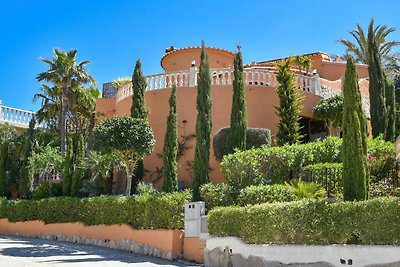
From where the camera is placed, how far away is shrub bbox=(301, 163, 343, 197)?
13.2 metres

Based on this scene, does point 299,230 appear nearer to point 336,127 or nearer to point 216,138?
point 216,138

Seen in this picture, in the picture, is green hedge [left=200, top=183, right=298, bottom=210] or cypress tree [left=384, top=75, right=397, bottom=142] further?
cypress tree [left=384, top=75, right=397, bottom=142]

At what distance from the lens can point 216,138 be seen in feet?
60.6

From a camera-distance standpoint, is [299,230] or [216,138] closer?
[299,230]

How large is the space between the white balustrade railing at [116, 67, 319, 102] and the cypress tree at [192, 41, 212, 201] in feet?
11.0

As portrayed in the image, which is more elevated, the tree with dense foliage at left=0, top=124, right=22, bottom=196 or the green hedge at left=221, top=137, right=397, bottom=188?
the tree with dense foliage at left=0, top=124, right=22, bottom=196

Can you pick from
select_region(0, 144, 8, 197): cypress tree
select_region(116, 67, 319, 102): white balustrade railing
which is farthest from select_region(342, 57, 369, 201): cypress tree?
select_region(0, 144, 8, 197): cypress tree

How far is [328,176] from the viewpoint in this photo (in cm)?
1346

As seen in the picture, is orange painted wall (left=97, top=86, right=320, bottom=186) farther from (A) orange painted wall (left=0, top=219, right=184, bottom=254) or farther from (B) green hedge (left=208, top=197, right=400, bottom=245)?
(B) green hedge (left=208, top=197, right=400, bottom=245)

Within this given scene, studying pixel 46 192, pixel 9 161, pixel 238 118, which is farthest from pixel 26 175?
pixel 238 118

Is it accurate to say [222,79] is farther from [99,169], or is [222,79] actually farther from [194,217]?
[194,217]

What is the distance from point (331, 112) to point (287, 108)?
227 centimetres

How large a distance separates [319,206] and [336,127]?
11788mm

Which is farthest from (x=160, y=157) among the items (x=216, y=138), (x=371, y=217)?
(x=371, y=217)
